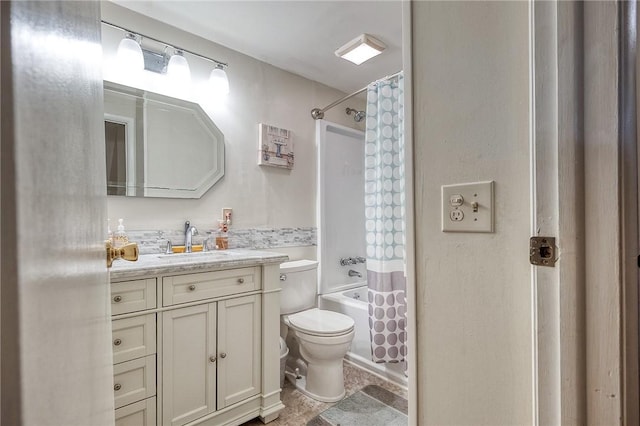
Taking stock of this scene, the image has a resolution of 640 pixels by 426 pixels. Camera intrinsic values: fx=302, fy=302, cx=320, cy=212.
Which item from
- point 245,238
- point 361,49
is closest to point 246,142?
point 245,238

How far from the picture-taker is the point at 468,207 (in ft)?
2.14

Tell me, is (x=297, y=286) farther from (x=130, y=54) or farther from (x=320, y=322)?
(x=130, y=54)

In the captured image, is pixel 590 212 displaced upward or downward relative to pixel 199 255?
upward

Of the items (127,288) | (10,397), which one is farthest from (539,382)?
(127,288)

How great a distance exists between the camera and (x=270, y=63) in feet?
7.51

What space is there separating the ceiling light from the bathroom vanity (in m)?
1.47

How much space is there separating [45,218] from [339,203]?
2.56m

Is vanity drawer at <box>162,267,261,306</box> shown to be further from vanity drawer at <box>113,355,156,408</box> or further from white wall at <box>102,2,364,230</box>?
white wall at <box>102,2,364,230</box>

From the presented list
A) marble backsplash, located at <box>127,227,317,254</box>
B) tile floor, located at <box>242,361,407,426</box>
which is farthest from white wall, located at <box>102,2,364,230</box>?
tile floor, located at <box>242,361,407,426</box>

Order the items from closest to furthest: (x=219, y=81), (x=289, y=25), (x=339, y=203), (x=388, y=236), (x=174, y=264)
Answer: (x=174, y=264) → (x=289, y=25) → (x=219, y=81) → (x=388, y=236) → (x=339, y=203)

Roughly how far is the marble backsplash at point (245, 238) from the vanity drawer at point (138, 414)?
0.76 metres

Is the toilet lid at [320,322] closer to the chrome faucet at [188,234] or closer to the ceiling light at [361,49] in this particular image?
the chrome faucet at [188,234]

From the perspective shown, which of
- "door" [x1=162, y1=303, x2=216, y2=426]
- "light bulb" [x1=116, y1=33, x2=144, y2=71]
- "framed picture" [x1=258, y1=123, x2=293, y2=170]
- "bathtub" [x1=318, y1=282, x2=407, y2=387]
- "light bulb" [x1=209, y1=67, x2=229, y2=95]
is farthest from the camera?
"framed picture" [x1=258, y1=123, x2=293, y2=170]

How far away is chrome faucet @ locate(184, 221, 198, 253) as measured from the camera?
181cm
